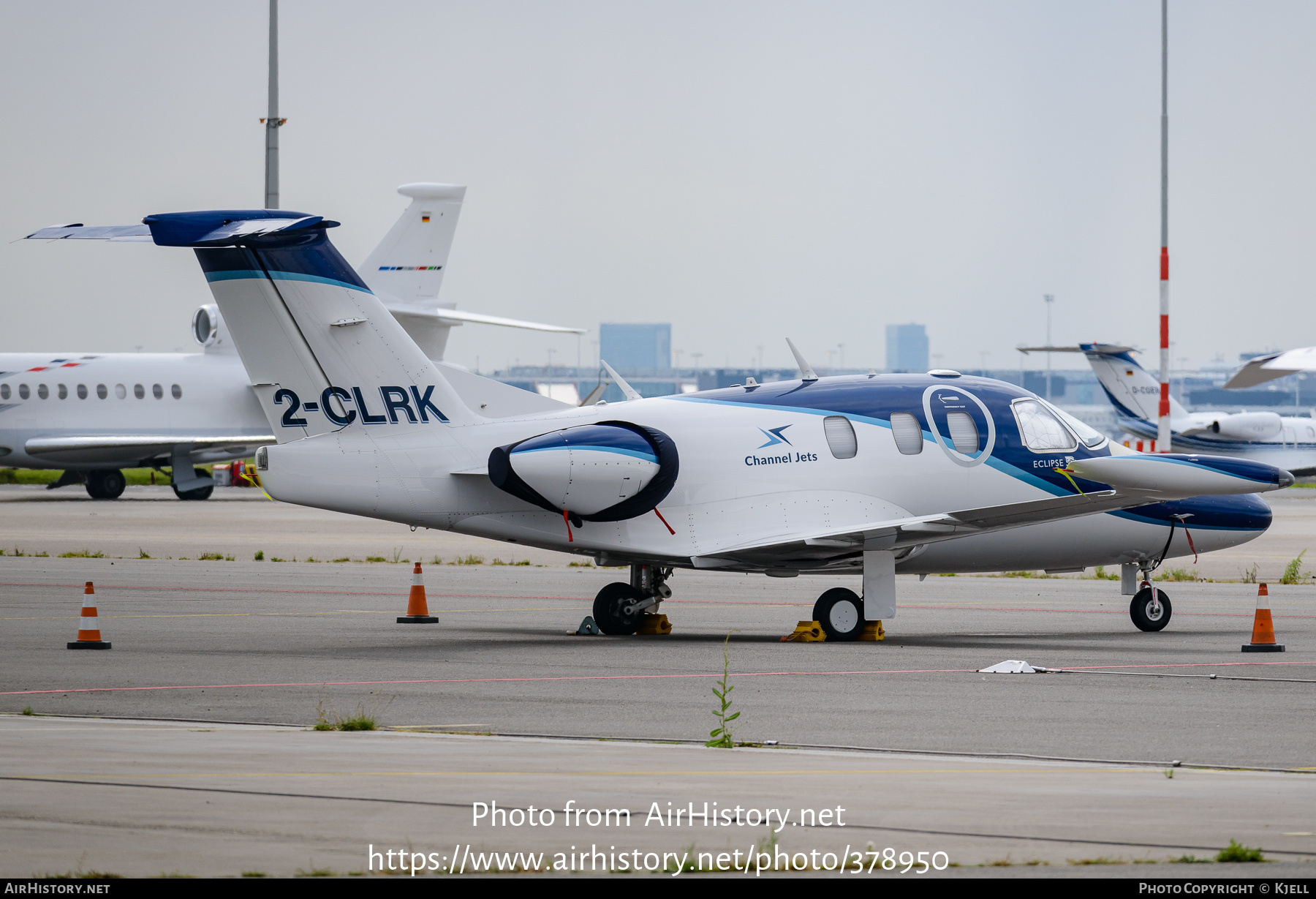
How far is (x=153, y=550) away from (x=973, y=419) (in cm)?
2038

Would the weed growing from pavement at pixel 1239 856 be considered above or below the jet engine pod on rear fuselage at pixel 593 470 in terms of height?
below

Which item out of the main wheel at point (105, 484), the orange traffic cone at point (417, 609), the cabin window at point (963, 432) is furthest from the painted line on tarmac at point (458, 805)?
the main wheel at point (105, 484)

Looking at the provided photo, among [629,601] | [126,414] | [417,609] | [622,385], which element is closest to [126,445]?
[126,414]

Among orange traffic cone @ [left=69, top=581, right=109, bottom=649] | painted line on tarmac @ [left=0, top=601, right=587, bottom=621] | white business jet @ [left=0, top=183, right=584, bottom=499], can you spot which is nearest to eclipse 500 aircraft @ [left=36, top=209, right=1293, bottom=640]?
orange traffic cone @ [left=69, top=581, right=109, bottom=649]

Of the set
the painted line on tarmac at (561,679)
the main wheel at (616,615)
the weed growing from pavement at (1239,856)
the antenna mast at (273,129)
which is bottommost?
the painted line on tarmac at (561,679)

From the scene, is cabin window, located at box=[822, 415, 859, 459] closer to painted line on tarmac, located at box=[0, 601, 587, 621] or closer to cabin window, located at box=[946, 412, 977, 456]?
cabin window, located at box=[946, 412, 977, 456]

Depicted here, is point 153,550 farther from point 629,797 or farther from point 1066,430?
point 629,797

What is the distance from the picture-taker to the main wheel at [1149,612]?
61.5 ft

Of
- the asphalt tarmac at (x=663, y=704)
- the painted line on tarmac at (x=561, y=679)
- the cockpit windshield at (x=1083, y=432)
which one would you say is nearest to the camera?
the asphalt tarmac at (x=663, y=704)

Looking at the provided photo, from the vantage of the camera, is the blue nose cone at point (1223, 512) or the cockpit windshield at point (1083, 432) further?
the blue nose cone at point (1223, 512)

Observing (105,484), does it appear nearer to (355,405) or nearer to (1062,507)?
(355,405)

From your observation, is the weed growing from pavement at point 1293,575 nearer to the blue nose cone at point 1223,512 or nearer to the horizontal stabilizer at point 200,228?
the blue nose cone at point 1223,512

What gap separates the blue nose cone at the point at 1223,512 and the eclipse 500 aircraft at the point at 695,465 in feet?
0.17

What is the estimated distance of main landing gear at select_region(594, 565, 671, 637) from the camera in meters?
18.2
